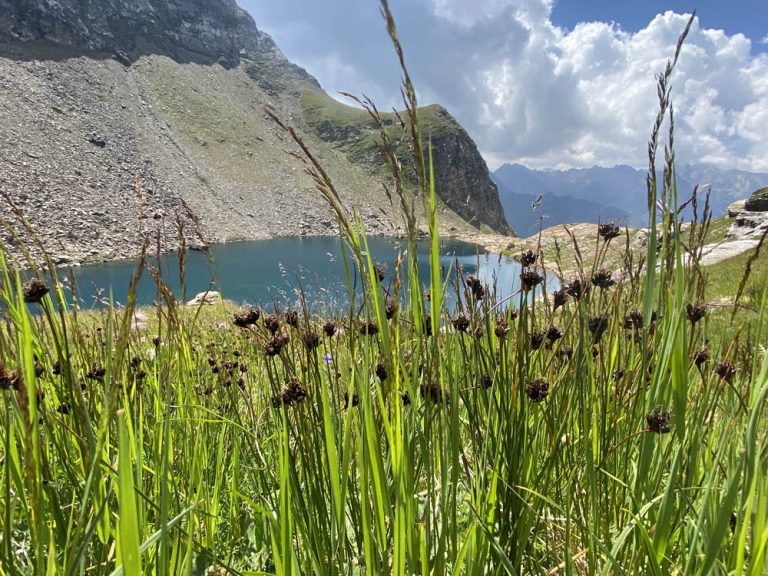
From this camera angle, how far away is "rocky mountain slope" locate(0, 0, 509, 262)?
46.5 metres

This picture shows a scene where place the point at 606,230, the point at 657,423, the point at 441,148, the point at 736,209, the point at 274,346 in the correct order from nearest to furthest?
the point at 657,423, the point at 274,346, the point at 606,230, the point at 736,209, the point at 441,148

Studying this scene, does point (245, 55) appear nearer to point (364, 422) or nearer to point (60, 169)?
point (60, 169)

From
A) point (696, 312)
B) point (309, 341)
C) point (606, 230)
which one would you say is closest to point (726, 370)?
point (696, 312)

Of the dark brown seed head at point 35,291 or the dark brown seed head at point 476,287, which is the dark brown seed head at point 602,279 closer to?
the dark brown seed head at point 476,287

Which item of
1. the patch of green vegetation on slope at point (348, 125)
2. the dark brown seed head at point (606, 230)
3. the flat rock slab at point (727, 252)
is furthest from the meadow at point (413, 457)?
the patch of green vegetation on slope at point (348, 125)

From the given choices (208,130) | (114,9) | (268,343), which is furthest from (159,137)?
(268,343)

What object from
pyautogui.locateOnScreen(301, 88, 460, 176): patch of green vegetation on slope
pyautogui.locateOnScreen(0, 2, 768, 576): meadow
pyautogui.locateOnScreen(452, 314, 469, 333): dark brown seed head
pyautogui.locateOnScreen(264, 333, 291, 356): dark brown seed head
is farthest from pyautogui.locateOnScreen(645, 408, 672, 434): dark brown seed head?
pyautogui.locateOnScreen(301, 88, 460, 176): patch of green vegetation on slope

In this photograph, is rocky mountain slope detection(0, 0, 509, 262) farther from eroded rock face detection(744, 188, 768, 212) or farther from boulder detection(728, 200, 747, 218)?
eroded rock face detection(744, 188, 768, 212)

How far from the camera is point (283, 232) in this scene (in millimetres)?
67188

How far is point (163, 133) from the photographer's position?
222ft

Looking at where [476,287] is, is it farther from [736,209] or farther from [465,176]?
[465,176]

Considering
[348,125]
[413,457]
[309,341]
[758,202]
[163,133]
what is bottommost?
[413,457]

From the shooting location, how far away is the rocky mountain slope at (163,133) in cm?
4653

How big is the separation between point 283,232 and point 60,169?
2776 cm
